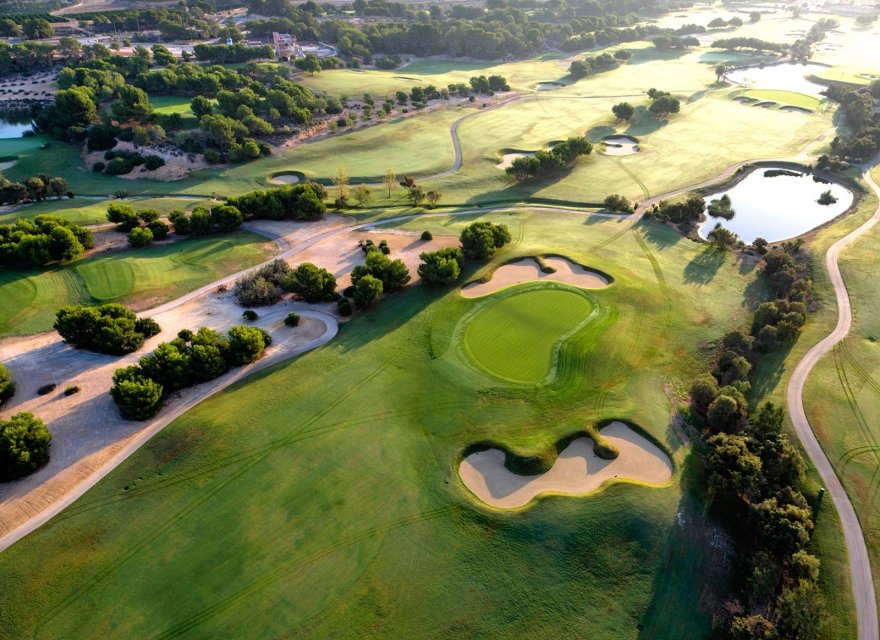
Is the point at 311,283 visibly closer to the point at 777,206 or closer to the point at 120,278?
the point at 120,278

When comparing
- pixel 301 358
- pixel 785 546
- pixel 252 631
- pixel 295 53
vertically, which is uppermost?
pixel 295 53

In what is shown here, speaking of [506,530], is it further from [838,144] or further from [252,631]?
[838,144]

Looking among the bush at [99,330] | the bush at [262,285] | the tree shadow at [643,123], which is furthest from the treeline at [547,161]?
the bush at [99,330]

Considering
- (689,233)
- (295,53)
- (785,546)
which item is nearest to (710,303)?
(689,233)

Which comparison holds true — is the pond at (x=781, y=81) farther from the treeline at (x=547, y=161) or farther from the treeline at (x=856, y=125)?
the treeline at (x=547, y=161)

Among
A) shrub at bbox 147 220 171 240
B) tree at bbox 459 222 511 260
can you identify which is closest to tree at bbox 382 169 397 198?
tree at bbox 459 222 511 260

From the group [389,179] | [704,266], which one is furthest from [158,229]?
[704,266]
